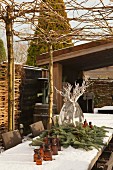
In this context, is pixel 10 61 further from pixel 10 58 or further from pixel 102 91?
pixel 102 91

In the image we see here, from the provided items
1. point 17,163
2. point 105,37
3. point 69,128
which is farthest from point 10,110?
point 105,37

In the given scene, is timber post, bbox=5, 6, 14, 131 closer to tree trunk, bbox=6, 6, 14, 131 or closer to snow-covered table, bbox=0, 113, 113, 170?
tree trunk, bbox=6, 6, 14, 131

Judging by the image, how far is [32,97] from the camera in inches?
362

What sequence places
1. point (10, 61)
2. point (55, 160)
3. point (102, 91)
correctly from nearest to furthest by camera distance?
1. point (55, 160)
2. point (10, 61)
3. point (102, 91)

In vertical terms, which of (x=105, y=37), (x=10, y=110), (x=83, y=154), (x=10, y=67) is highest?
(x=105, y=37)

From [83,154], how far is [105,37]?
4.32m

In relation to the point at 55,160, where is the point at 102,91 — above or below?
above

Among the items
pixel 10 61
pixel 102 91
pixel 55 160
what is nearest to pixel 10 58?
pixel 10 61

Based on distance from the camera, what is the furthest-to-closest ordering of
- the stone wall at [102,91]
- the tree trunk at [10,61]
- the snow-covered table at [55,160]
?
the stone wall at [102,91], the tree trunk at [10,61], the snow-covered table at [55,160]

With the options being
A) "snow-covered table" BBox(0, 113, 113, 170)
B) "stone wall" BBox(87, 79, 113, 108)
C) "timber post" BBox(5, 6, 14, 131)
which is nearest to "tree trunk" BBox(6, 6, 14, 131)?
"timber post" BBox(5, 6, 14, 131)

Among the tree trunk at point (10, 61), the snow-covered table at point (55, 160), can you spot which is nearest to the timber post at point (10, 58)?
the tree trunk at point (10, 61)

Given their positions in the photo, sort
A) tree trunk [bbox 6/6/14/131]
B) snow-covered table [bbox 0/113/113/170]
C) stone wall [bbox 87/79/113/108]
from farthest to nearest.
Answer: stone wall [bbox 87/79/113/108], tree trunk [bbox 6/6/14/131], snow-covered table [bbox 0/113/113/170]

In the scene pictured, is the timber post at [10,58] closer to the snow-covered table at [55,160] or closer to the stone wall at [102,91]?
the snow-covered table at [55,160]

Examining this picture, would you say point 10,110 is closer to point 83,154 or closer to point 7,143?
point 7,143
